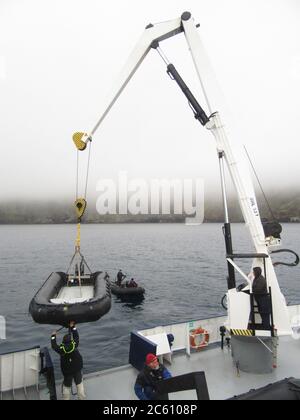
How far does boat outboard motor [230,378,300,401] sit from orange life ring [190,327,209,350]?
6.23 metres

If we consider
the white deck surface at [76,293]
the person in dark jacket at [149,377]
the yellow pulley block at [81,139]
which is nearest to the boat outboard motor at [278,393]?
the person in dark jacket at [149,377]

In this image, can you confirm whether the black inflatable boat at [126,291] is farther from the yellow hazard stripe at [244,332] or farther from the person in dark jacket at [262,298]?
the person in dark jacket at [262,298]

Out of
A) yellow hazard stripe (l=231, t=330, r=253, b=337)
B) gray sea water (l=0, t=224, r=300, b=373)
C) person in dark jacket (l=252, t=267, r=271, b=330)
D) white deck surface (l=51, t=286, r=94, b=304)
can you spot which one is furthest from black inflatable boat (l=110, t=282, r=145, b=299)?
person in dark jacket (l=252, t=267, r=271, b=330)

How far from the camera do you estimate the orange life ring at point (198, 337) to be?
34.0 ft

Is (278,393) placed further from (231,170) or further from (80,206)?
(80,206)

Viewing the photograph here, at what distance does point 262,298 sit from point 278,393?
192 inches

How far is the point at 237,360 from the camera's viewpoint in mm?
9195

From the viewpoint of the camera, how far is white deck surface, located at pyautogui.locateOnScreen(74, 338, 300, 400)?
810 cm
